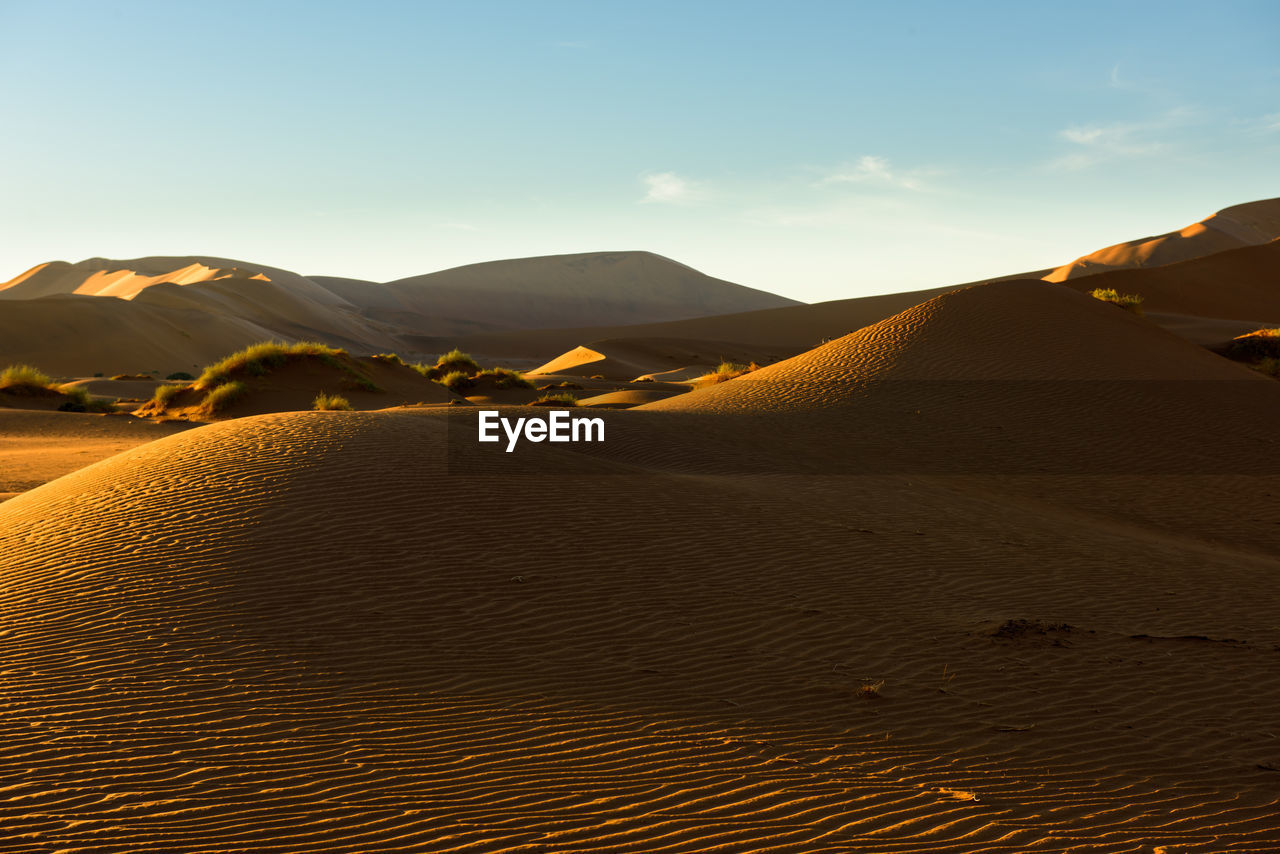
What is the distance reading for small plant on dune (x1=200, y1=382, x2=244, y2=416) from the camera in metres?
25.8

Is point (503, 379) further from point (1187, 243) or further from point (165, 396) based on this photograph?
point (1187, 243)

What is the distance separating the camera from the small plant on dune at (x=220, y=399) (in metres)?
25.8

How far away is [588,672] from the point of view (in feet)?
21.1

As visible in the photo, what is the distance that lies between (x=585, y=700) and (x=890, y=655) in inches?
91.5

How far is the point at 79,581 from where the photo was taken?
7.87 metres

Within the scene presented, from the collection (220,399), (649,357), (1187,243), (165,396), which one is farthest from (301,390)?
(1187,243)

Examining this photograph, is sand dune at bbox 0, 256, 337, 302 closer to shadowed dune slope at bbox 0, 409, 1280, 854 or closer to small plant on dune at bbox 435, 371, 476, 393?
small plant on dune at bbox 435, 371, 476, 393

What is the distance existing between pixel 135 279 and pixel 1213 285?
3938 inches

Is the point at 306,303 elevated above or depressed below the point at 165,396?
above

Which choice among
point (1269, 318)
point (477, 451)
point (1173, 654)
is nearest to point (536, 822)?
point (1173, 654)

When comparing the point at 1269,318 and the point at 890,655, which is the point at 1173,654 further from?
the point at 1269,318

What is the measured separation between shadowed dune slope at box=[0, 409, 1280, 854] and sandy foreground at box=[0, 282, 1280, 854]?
1.1 inches

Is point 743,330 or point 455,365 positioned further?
point 743,330

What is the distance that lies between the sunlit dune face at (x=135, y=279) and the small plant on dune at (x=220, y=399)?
75080 millimetres
